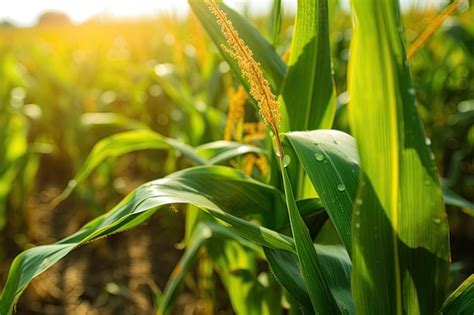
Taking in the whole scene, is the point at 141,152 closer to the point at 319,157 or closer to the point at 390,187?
the point at 319,157

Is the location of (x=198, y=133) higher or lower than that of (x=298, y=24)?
lower

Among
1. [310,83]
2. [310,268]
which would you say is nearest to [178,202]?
[310,268]

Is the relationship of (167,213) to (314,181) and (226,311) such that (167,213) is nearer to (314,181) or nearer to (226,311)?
(226,311)

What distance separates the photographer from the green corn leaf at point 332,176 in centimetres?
69

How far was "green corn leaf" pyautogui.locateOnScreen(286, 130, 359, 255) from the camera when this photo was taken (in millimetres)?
688

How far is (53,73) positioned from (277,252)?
2164mm

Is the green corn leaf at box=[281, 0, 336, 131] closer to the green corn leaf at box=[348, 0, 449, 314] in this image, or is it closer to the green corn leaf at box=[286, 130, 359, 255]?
the green corn leaf at box=[286, 130, 359, 255]

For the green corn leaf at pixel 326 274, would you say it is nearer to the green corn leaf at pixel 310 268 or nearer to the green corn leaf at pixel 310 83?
the green corn leaf at pixel 310 268

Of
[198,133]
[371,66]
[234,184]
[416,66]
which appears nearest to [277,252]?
[234,184]

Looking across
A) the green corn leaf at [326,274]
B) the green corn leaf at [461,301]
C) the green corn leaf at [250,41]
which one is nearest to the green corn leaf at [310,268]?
the green corn leaf at [326,274]

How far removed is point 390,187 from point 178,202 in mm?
266

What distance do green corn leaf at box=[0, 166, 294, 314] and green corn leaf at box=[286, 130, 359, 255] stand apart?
0.30 ft

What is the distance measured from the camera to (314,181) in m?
0.69

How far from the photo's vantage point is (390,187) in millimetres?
594
